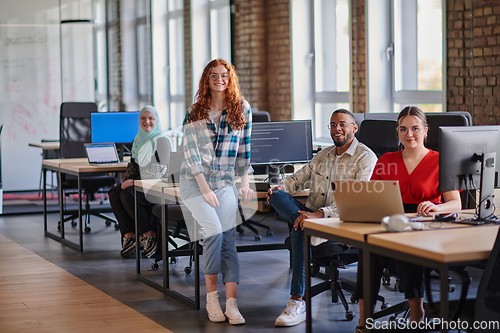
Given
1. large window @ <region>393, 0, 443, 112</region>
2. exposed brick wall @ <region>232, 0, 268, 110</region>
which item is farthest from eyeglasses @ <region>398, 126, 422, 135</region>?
exposed brick wall @ <region>232, 0, 268, 110</region>

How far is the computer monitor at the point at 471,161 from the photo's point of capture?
2635mm

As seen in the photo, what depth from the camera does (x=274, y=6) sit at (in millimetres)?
7215

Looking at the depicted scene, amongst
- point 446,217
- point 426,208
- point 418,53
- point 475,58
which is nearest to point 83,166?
point 418,53

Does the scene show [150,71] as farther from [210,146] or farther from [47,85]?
[210,146]

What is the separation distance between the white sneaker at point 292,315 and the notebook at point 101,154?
2425mm

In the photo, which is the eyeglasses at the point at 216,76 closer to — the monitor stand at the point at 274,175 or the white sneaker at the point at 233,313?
the monitor stand at the point at 274,175

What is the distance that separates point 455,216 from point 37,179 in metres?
6.11

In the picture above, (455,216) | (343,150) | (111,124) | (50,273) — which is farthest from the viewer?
(111,124)

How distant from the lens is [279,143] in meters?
4.36

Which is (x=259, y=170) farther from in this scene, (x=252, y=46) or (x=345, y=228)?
(x=252, y=46)

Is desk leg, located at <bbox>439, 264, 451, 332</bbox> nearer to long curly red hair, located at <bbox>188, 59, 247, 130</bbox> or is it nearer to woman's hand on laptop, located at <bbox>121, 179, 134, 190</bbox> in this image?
long curly red hair, located at <bbox>188, 59, 247, 130</bbox>

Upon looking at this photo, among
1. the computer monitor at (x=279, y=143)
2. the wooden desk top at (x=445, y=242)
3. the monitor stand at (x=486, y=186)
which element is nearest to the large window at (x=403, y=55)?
the computer monitor at (x=279, y=143)

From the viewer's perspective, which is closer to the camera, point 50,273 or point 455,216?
point 455,216

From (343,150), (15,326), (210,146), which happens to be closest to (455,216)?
(343,150)
